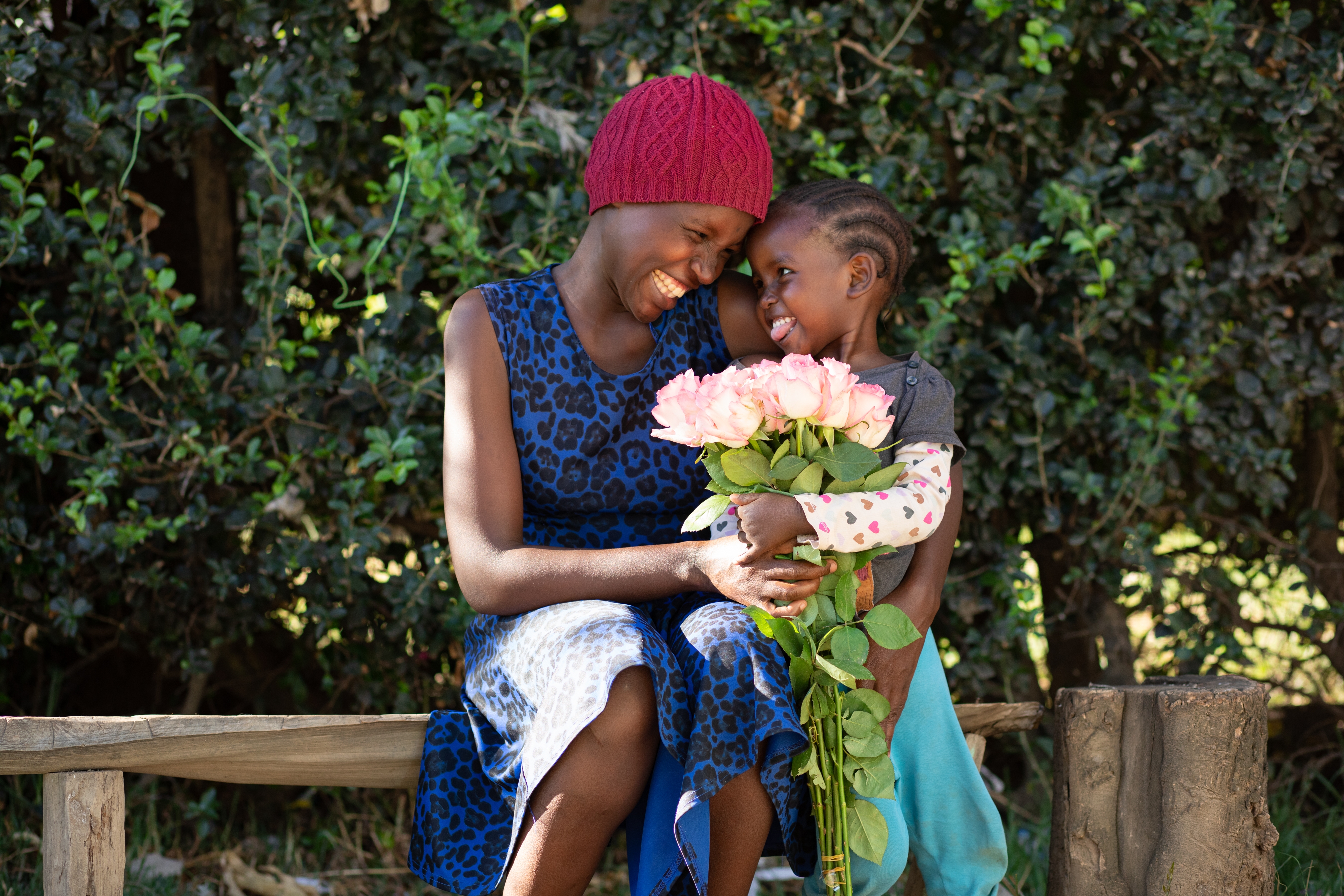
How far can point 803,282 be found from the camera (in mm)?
2275

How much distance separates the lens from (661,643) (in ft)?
6.43

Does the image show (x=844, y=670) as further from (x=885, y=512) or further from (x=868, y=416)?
(x=868, y=416)

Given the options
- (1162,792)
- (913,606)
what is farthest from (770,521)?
(1162,792)

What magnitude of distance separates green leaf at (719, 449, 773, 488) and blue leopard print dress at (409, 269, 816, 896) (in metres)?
0.28

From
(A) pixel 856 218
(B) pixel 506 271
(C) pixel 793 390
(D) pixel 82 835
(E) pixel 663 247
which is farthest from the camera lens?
(B) pixel 506 271

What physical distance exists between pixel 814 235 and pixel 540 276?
0.61m

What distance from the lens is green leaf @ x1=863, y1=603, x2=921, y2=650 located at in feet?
6.19

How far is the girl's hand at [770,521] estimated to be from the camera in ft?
6.00

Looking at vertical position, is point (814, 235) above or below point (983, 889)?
above

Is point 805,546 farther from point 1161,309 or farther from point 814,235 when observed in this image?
point 1161,309

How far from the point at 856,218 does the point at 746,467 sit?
0.73 m

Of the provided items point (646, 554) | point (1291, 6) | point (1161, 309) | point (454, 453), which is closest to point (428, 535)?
point (454, 453)

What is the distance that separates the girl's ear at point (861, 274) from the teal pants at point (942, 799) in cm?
74

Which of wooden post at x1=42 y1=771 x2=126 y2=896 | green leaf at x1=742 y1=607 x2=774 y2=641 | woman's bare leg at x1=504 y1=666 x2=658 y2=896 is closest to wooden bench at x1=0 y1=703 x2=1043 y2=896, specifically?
wooden post at x1=42 y1=771 x2=126 y2=896
